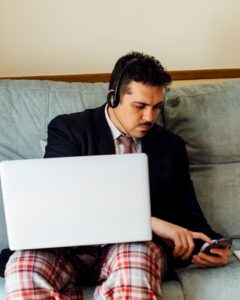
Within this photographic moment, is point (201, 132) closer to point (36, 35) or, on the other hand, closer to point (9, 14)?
point (36, 35)

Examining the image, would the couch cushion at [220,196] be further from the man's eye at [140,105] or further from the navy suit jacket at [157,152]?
the man's eye at [140,105]

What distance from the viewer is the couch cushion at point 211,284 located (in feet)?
4.45

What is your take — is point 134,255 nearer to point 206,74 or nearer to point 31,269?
point 31,269

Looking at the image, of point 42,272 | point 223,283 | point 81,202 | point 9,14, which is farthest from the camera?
point 9,14

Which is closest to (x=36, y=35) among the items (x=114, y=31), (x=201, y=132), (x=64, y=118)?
(x=114, y=31)

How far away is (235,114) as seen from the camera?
1.76 meters

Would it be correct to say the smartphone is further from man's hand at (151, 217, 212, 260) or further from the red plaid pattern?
the red plaid pattern

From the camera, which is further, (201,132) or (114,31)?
(114,31)

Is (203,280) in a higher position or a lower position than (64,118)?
lower

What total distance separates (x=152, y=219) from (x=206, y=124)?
506 millimetres

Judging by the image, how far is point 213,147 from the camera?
175 centimetres

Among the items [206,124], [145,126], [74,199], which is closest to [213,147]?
[206,124]

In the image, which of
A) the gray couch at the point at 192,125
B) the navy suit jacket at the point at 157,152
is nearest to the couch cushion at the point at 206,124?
the gray couch at the point at 192,125

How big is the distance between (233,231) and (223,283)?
382mm
